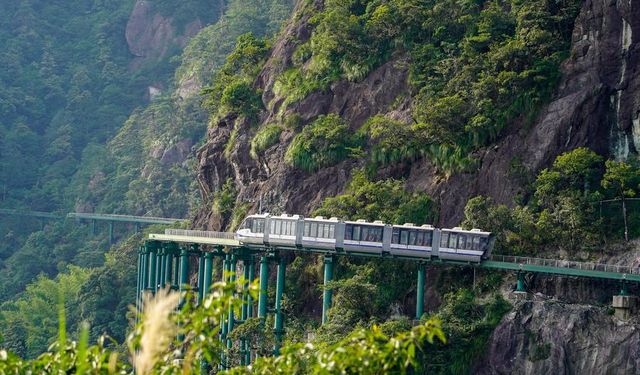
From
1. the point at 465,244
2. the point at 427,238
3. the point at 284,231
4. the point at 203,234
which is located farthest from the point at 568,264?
the point at 203,234

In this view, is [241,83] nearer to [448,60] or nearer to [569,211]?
[448,60]

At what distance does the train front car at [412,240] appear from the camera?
59.2 metres

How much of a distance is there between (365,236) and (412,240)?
7.55 ft

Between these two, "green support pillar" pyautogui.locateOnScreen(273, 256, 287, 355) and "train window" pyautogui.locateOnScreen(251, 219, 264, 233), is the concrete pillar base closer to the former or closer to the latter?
"green support pillar" pyautogui.locateOnScreen(273, 256, 287, 355)

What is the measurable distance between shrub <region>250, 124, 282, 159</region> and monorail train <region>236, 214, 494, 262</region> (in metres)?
11.9

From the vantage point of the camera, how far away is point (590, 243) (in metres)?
58.9

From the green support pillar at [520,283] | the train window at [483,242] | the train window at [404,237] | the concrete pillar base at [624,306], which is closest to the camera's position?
the concrete pillar base at [624,306]

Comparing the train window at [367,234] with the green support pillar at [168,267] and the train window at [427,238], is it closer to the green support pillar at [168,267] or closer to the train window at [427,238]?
the train window at [427,238]

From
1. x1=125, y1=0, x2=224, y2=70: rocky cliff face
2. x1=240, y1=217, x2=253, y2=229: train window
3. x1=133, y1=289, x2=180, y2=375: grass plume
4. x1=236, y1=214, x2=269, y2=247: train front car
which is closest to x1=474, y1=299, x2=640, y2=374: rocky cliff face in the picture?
x1=236, y1=214, x2=269, y2=247: train front car

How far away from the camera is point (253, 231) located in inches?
2562

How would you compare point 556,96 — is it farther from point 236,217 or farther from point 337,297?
point 236,217

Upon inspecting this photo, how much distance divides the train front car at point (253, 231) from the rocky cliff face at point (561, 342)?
42.8ft

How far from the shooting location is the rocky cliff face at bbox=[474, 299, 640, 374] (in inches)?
2131

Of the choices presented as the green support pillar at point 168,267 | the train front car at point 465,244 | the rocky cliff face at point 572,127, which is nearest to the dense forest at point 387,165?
the rocky cliff face at point 572,127
